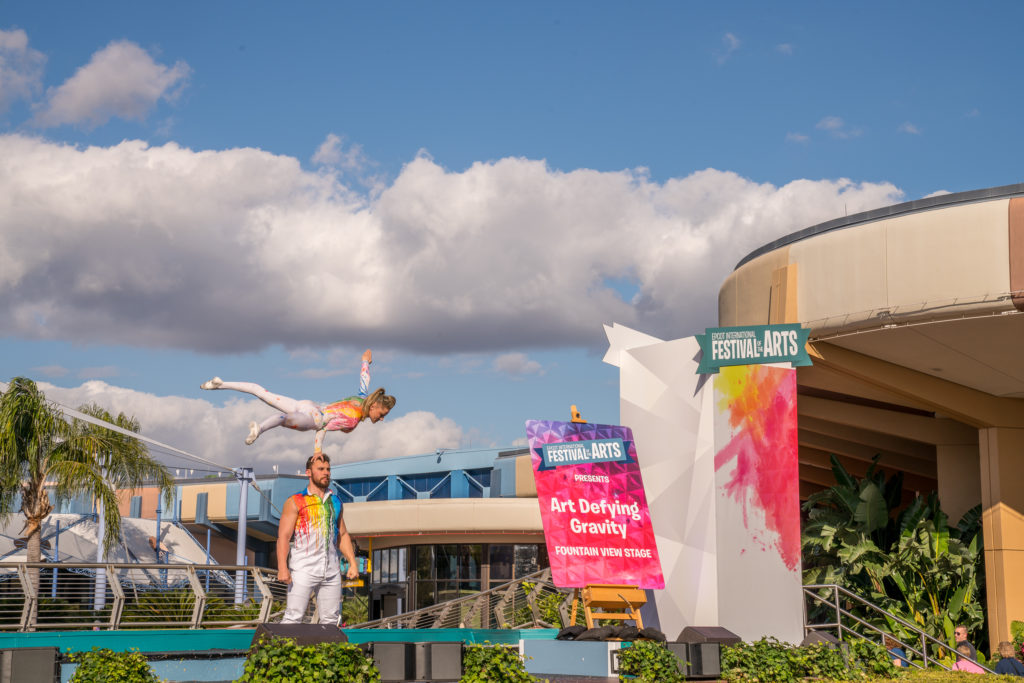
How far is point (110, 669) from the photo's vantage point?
38.4 ft

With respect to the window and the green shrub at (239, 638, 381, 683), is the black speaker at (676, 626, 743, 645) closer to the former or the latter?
the green shrub at (239, 638, 381, 683)

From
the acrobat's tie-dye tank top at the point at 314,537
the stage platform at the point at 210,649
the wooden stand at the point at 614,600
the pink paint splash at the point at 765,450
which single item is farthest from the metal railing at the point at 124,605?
the pink paint splash at the point at 765,450

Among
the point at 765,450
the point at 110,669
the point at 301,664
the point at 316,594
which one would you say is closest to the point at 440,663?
the point at 301,664

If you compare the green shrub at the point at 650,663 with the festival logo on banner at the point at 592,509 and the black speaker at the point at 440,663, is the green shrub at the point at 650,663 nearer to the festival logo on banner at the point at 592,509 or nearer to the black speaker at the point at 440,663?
the festival logo on banner at the point at 592,509

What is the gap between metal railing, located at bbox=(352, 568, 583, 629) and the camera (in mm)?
26219

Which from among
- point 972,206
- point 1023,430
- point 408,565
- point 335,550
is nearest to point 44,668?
point 335,550

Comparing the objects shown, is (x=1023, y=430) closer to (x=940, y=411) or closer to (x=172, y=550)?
(x=940, y=411)

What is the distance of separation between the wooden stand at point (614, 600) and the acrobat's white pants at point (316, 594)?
5.51m

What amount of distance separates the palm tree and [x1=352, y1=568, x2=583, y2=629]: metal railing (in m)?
7.62

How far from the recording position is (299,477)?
188ft

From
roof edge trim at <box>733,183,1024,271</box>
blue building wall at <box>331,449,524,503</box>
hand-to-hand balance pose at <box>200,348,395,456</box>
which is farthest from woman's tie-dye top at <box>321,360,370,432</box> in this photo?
blue building wall at <box>331,449,524,503</box>

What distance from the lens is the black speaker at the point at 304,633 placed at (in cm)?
1238

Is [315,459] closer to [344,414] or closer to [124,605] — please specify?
[344,414]

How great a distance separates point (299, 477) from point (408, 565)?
13657 mm
